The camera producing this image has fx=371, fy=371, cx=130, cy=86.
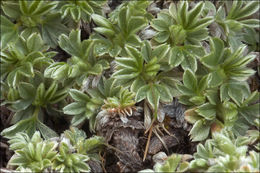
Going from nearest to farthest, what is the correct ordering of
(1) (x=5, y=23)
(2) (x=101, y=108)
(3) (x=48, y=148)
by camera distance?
(3) (x=48, y=148)
(2) (x=101, y=108)
(1) (x=5, y=23)

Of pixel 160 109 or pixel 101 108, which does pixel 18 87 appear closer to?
pixel 101 108

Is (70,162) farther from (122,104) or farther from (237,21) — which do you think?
(237,21)

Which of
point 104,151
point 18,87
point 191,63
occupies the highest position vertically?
point 191,63

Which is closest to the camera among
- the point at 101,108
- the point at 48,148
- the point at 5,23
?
the point at 48,148

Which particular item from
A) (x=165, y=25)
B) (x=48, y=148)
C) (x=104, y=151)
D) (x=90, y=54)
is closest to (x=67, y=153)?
(x=48, y=148)

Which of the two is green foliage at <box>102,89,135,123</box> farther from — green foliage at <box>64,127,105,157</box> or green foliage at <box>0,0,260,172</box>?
green foliage at <box>64,127,105,157</box>

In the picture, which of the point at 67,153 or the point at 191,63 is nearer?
the point at 67,153

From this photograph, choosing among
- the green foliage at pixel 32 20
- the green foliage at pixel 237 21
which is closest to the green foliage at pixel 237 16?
the green foliage at pixel 237 21
